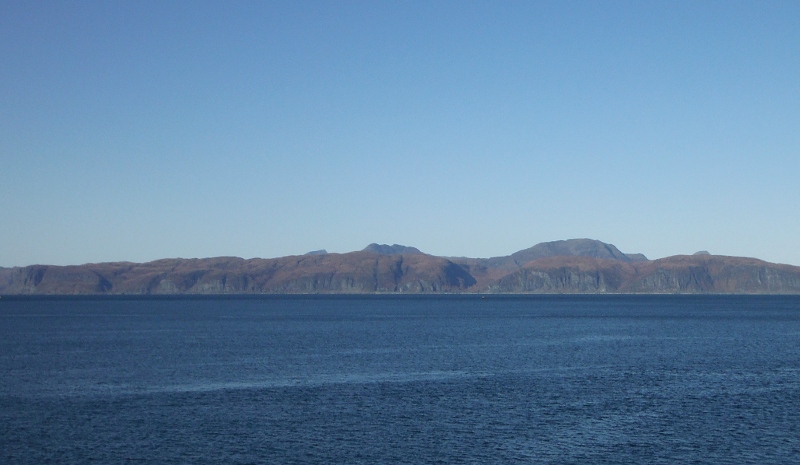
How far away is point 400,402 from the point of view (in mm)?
55094

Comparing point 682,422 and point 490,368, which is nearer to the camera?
point 682,422

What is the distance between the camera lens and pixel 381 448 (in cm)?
4228

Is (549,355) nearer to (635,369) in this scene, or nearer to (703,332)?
(635,369)

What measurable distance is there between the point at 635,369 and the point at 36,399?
50901 mm

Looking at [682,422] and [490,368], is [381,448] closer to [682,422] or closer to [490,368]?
[682,422]

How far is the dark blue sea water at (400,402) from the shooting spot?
136 ft

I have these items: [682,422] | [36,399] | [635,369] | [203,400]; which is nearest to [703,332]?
[635,369]

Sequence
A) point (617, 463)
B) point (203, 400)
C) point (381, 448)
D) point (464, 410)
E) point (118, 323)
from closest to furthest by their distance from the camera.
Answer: point (617, 463) < point (381, 448) < point (464, 410) < point (203, 400) < point (118, 323)

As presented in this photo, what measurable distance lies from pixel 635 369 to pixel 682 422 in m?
25.8

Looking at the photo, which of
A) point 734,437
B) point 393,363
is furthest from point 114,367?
point 734,437

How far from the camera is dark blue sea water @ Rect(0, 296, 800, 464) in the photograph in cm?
4159

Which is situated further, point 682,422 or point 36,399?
point 36,399

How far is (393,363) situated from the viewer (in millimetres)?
78125

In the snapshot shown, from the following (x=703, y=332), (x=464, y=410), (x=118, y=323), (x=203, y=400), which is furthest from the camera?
(x=118, y=323)
